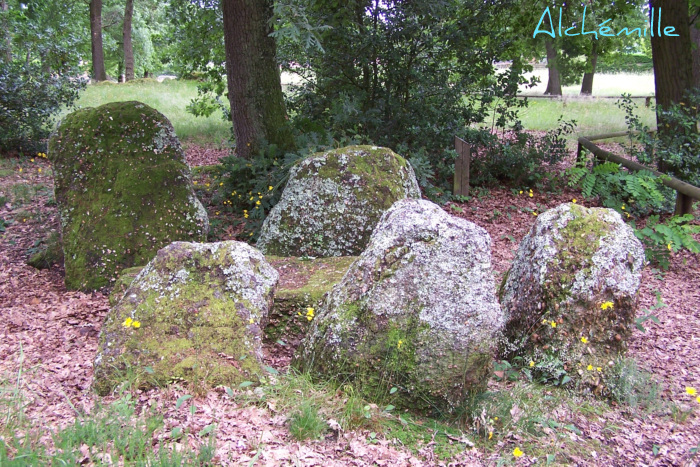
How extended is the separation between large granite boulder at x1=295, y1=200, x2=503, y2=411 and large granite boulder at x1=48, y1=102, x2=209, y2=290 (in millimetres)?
2794

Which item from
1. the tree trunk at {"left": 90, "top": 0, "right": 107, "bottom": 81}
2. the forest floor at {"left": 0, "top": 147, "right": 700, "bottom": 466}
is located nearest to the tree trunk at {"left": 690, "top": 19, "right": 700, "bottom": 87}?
the forest floor at {"left": 0, "top": 147, "right": 700, "bottom": 466}

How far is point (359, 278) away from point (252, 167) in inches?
178

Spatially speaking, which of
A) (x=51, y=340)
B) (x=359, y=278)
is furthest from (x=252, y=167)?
(x=359, y=278)

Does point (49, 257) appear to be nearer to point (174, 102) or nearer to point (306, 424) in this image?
point (306, 424)

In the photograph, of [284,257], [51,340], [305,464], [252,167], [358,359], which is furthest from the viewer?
[252,167]

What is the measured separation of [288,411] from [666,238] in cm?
568

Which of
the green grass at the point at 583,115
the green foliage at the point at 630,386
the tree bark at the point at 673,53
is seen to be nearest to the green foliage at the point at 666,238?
the green foliage at the point at 630,386

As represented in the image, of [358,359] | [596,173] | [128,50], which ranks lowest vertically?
[358,359]

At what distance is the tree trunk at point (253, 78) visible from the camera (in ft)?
25.0

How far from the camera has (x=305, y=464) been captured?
2598 mm

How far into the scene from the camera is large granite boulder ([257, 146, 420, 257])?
557 centimetres

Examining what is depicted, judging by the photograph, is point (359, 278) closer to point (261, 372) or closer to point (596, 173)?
point (261, 372)

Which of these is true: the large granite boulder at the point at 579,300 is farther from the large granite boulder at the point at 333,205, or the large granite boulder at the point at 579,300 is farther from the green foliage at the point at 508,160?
the green foliage at the point at 508,160

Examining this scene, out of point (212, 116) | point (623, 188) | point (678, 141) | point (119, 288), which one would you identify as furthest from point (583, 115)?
point (119, 288)
